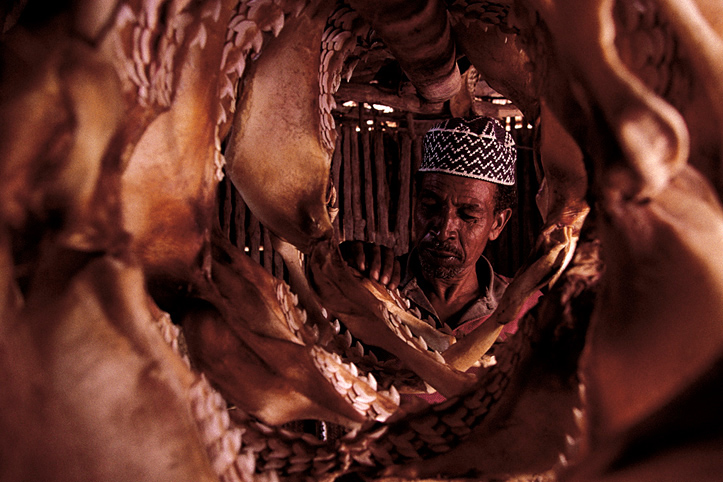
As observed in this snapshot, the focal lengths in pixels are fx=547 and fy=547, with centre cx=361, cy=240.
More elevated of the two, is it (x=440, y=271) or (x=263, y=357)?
(x=263, y=357)

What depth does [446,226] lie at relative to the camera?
6.76ft

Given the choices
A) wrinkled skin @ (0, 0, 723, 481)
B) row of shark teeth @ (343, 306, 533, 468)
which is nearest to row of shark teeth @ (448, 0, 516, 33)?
wrinkled skin @ (0, 0, 723, 481)

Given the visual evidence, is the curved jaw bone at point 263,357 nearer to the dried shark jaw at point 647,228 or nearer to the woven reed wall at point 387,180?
the dried shark jaw at point 647,228

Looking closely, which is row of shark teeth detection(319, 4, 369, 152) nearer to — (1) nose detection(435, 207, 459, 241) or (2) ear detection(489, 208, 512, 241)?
(1) nose detection(435, 207, 459, 241)

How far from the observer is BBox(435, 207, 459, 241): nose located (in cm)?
204

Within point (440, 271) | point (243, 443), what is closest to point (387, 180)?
point (440, 271)

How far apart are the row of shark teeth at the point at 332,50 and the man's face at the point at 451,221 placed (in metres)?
1.31

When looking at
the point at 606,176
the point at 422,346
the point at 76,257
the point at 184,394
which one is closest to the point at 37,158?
the point at 76,257

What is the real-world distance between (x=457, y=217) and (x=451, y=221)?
0.09ft

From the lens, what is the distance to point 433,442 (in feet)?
1.64

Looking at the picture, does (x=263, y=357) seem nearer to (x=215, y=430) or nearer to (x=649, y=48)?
(x=215, y=430)

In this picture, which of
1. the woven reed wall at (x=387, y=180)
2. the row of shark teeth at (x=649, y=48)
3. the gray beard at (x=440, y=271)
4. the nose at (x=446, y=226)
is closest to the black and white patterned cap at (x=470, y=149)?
the nose at (x=446, y=226)

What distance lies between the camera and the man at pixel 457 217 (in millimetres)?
1954

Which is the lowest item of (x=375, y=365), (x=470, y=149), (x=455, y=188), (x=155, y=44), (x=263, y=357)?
(x=455, y=188)
